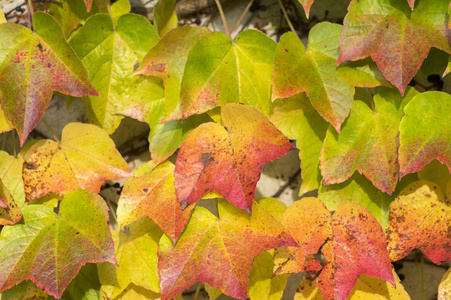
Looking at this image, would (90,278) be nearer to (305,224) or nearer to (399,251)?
(305,224)

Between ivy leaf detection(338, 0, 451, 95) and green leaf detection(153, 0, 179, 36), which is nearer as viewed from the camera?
ivy leaf detection(338, 0, 451, 95)

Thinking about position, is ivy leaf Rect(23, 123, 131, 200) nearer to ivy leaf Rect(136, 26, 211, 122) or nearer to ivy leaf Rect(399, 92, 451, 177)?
ivy leaf Rect(136, 26, 211, 122)

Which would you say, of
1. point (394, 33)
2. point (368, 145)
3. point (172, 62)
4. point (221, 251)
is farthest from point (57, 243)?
point (394, 33)

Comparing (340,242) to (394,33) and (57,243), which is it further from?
(57,243)

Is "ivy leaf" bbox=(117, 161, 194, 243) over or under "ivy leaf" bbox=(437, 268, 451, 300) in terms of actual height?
over

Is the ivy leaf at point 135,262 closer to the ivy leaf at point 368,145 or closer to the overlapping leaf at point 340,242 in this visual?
the overlapping leaf at point 340,242

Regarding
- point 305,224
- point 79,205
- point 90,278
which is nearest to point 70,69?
point 79,205

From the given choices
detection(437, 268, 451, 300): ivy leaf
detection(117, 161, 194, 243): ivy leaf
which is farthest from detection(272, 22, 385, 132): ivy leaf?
detection(437, 268, 451, 300): ivy leaf
